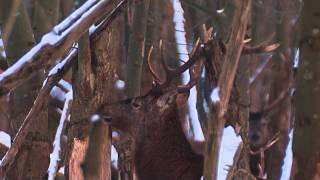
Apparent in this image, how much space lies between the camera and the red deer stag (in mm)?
3451

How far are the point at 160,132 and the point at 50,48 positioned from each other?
82.8 inches

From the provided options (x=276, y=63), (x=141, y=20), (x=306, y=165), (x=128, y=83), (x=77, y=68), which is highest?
(x=276, y=63)

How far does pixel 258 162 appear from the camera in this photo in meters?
4.54

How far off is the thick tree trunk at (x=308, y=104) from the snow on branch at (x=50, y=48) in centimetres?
145

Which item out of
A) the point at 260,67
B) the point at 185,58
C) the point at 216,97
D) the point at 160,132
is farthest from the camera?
the point at 260,67

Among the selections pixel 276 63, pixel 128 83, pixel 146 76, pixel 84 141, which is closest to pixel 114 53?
pixel 84 141

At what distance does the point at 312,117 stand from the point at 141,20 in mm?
3081

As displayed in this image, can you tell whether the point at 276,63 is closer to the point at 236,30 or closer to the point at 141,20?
the point at 141,20

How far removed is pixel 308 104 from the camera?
2.91 m

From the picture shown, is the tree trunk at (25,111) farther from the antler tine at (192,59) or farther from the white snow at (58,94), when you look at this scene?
the antler tine at (192,59)

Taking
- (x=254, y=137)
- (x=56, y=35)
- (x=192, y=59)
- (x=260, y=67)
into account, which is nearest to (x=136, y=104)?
(x=192, y=59)

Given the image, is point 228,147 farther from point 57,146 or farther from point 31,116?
point 57,146

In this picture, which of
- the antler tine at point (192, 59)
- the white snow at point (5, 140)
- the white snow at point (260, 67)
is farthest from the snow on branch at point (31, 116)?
the white snow at point (260, 67)

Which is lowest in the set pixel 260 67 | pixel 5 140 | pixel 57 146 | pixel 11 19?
pixel 57 146
